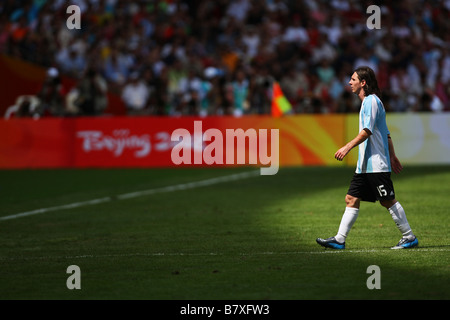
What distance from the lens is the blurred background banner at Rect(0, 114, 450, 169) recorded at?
24.0 meters

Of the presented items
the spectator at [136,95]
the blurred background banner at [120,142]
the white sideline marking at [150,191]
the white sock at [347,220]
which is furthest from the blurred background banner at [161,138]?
the white sock at [347,220]

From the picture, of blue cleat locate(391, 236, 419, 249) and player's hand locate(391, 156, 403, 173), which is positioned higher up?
player's hand locate(391, 156, 403, 173)

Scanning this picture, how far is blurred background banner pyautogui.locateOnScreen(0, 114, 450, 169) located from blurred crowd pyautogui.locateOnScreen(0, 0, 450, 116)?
1.41 m

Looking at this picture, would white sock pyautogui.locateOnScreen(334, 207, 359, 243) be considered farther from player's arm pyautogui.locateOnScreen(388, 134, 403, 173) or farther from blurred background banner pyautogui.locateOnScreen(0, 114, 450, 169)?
blurred background banner pyautogui.locateOnScreen(0, 114, 450, 169)

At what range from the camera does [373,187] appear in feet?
32.8

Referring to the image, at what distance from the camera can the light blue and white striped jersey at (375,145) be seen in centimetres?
988

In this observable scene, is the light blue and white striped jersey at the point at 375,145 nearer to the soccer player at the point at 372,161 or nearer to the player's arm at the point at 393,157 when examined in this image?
the soccer player at the point at 372,161

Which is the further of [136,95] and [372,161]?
[136,95]

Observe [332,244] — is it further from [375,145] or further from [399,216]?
[375,145]

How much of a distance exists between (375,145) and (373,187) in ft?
1.50

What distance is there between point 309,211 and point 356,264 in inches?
201

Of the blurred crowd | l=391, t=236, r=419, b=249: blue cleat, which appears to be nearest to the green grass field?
l=391, t=236, r=419, b=249: blue cleat

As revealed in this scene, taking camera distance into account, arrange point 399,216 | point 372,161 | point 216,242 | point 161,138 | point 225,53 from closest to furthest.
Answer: point 372,161, point 399,216, point 216,242, point 161,138, point 225,53

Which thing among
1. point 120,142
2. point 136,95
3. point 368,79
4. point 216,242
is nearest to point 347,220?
point 368,79
